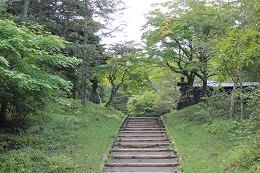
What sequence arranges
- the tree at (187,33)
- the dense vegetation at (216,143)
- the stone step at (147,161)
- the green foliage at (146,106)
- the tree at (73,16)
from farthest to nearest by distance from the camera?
1. the green foliage at (146,106)
2. the tree at (73,16)
3. the tree at (187,33)
4. the stone step at (147,161)
5. the dense vegetation at (216,143)

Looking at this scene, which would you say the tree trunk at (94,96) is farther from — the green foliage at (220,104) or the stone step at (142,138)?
the green foliage at (220,104)

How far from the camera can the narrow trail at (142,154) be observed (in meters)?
7.05

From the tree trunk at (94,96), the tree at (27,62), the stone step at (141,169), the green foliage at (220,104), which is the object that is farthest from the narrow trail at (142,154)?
the tree trunk at (94,96)

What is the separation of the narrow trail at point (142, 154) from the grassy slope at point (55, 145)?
0.47 meters

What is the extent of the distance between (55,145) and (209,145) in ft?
17.6

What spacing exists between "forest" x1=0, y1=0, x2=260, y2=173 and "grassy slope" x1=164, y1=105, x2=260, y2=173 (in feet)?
0.12

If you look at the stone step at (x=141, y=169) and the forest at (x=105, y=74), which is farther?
the stone step at (x=141, y=169)

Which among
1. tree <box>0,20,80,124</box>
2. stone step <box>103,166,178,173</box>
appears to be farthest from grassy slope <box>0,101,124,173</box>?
tree <box>0,20,80,124</box>

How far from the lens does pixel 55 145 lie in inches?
301

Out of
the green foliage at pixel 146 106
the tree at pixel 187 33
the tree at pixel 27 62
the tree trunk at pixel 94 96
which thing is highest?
the tree at pixel 187 33

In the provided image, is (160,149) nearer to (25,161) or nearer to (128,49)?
(25,161)

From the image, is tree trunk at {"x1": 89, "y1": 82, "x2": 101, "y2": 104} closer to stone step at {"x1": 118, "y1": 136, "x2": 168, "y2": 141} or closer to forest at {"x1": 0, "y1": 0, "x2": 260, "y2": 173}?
forest at {"x1": 0, "y1": 0, "x2": 260, "y2": 173}

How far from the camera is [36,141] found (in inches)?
306

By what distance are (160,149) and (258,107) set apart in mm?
4273
